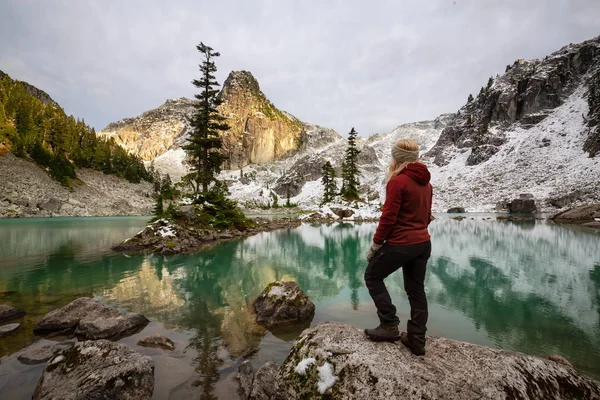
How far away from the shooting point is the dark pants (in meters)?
4.13

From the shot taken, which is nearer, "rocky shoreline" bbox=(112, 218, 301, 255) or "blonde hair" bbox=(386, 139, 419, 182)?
"blonde hair" bbox=(386, 139, 419, 182)

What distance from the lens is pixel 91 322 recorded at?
7.48m

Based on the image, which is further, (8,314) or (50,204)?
(50,204)

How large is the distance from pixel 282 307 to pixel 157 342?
3.60 m

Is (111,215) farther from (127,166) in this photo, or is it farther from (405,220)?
(405,220)

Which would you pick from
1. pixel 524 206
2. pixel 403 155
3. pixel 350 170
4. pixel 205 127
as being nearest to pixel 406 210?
pixel 403 155

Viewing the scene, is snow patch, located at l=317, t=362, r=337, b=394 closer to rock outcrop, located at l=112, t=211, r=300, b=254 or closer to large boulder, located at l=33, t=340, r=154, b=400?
large boulder, located at l=33, t=340, r=154, b=400

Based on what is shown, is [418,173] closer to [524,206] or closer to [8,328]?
[8,328]

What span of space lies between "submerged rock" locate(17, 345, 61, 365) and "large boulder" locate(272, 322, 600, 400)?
5.67 meters

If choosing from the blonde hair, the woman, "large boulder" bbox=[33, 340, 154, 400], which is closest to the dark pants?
the woman

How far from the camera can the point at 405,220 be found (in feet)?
13.6

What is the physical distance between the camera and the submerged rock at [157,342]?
6754mm

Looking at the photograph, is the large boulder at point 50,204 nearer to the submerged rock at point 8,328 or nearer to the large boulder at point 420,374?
the submerged rock at point 8,328

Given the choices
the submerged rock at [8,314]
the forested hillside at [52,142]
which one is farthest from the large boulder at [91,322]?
the forested hillside at [52,142]
